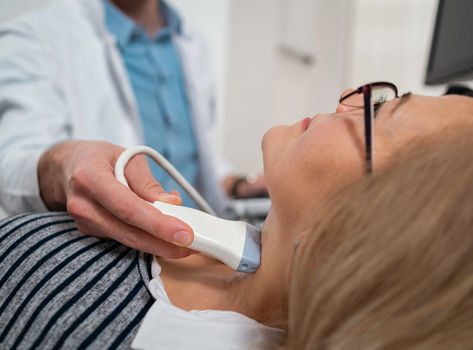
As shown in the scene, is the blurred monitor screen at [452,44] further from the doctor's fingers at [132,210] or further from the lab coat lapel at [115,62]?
the lab coat lapel at [115,62]

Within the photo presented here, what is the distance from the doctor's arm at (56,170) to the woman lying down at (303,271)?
5 cm

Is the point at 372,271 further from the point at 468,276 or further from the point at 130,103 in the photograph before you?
the point at 130,103

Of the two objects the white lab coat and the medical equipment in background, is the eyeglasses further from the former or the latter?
the white lab coat

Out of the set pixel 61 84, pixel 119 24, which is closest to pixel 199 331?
pixel 61 84

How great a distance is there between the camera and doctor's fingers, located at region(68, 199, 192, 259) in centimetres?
47

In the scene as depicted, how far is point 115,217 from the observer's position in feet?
1.61

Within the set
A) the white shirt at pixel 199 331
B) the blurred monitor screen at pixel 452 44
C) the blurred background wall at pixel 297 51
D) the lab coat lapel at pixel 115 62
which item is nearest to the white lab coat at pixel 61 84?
the lab coat lapel at pixel 115 62

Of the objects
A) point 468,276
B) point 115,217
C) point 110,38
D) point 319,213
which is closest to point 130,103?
point 110,38

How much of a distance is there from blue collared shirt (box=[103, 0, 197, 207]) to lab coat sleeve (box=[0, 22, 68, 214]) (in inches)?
9.3

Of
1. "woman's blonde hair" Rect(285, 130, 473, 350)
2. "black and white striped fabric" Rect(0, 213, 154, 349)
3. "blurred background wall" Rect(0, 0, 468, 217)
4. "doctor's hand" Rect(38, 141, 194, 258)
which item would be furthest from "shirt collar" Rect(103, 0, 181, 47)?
"woman's blonde hair" Rect(285, 130, 473, 350)

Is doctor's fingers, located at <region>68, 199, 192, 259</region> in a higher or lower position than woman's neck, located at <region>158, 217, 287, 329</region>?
higher

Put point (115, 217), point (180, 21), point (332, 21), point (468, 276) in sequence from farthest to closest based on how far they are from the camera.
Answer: point (332, 21), point (180, 21), point (115, 217), point (468, 276)

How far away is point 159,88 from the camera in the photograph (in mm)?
1206

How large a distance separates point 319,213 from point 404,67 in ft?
7.01
